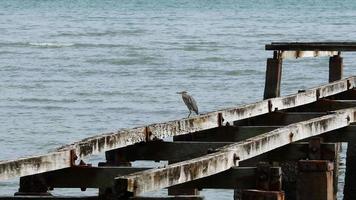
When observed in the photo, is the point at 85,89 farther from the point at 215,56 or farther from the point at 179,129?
the point at 179,129

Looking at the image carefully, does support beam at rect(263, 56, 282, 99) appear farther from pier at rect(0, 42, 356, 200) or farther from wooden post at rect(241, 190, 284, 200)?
wooden post at rect(241, 190, 284, 200)

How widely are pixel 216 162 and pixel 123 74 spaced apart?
29039 mm

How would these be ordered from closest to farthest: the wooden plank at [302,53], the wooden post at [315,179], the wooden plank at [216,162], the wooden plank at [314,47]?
1. the wooden plank at [216,162]
2. the wooden post at [315,179]
3. the wooden plank at [314,47]
4. the wooden plank at [302,53]

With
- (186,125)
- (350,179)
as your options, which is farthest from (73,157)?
(350,179)

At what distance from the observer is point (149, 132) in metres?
9.79

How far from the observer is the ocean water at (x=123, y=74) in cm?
2272

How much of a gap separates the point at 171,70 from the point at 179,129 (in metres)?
27.9

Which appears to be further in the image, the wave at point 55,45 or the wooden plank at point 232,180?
the wave at point 55,45

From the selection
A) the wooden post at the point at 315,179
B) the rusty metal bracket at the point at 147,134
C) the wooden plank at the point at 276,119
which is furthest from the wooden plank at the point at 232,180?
the wooden plank at the point at 276,119

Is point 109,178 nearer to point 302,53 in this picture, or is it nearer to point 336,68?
point 302,53

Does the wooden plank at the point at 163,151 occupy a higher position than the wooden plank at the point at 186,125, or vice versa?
the wooden plank at the point at 186,125

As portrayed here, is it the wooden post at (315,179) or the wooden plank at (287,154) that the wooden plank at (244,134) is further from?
the wooden post at (315,179)

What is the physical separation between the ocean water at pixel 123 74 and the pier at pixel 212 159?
418 cm

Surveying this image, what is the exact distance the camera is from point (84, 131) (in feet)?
70.6
